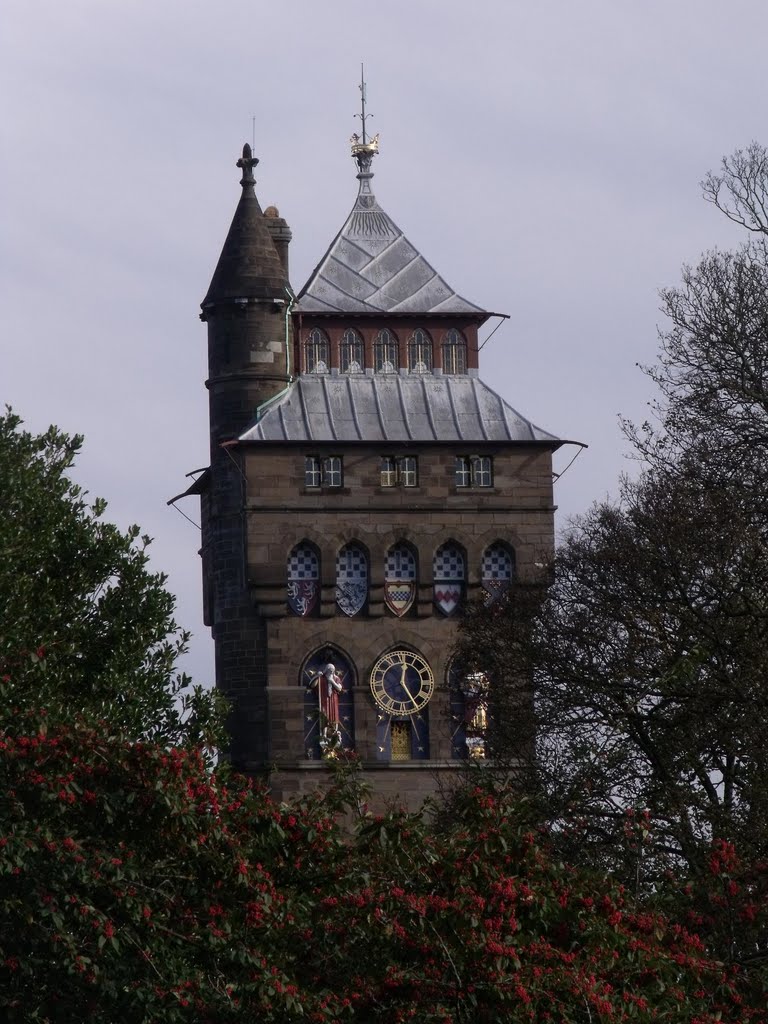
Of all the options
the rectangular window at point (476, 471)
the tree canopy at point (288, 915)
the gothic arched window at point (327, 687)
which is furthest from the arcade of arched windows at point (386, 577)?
the tree canopy at point (288, 915)

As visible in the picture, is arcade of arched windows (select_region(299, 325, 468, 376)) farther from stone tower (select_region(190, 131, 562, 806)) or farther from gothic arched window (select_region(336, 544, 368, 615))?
gothic arched window (select_region(336, 544, 368, 615))

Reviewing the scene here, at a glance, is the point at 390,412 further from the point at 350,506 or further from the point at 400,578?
the point at 400,578

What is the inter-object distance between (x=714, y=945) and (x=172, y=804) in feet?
18.4

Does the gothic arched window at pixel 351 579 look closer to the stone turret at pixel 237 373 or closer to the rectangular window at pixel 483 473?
the stone turret at pixel 237 373

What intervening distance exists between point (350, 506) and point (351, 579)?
192 centimetres

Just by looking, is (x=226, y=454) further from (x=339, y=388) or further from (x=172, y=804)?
(x=172, y=804)

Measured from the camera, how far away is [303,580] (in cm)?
7581

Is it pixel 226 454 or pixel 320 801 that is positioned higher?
pixel 226 454

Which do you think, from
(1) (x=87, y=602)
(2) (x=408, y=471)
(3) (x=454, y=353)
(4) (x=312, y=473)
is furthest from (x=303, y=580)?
(1) (x=87, y=602)

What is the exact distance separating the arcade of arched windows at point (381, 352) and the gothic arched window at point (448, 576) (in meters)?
5.39

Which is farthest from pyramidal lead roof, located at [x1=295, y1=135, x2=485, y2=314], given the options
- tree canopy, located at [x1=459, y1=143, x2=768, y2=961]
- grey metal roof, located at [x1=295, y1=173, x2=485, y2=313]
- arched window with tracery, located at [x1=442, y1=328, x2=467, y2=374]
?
tree canopy, located at [x1=459, y1=143, x2=768, y2=961]

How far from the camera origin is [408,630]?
248 ft

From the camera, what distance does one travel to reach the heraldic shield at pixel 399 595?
7575 cm

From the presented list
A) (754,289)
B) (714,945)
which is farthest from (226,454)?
(714,945)
